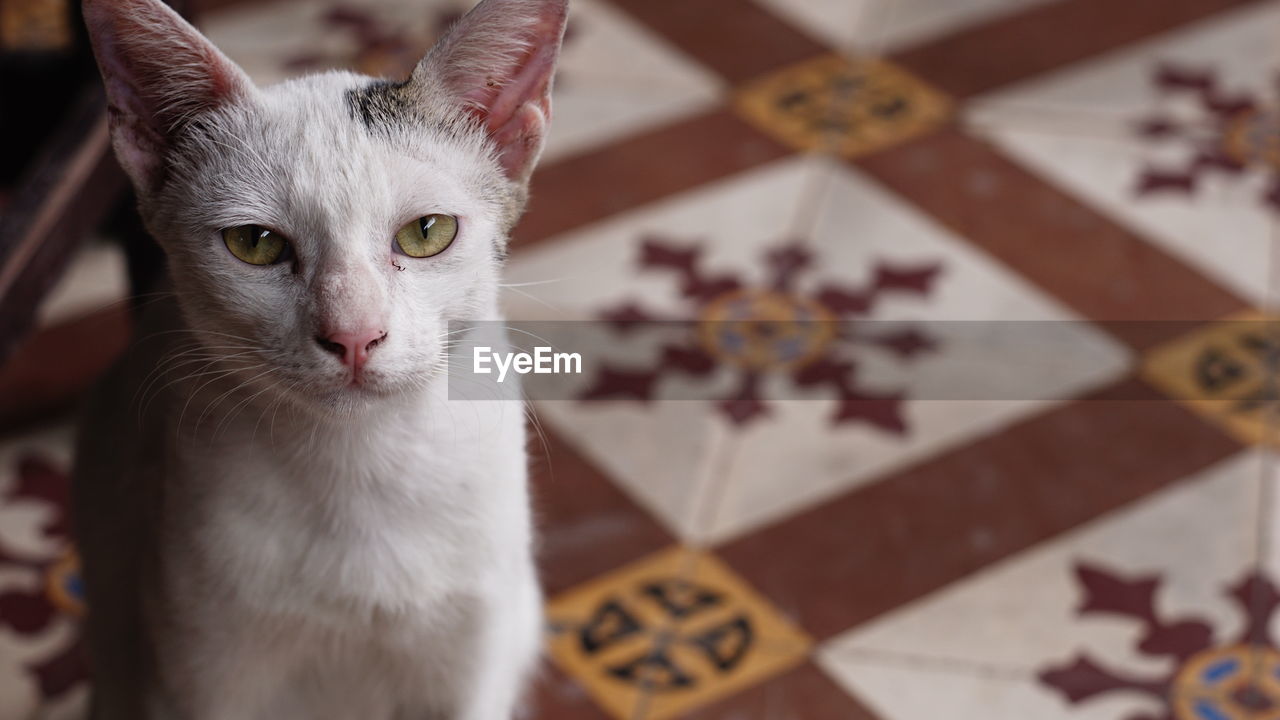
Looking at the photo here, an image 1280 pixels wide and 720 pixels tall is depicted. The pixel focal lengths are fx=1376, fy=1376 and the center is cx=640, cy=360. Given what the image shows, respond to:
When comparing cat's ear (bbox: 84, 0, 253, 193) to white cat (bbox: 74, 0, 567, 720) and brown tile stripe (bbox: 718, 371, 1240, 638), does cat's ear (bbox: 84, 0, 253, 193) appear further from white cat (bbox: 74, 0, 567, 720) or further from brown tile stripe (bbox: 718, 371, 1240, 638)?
brown tile stripe (bbox: 718, 371, 1240, 638)

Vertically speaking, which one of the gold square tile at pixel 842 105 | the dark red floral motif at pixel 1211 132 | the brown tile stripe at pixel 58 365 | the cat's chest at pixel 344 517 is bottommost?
the brown tile stripe at pixel 58 365

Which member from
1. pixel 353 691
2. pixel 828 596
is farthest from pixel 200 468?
pixel 828 596

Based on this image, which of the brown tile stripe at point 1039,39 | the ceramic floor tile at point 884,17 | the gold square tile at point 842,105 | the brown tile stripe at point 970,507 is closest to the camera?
the brown tile stripe at point 970,507

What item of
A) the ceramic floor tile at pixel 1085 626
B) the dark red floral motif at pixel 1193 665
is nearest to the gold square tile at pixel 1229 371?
the ceramic floor tile at pixel 1085 626

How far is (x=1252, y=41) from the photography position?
2.55m

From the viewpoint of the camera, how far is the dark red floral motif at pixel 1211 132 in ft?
7.32

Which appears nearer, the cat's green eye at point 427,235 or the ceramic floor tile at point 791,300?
the cat's green eye at point 427,235

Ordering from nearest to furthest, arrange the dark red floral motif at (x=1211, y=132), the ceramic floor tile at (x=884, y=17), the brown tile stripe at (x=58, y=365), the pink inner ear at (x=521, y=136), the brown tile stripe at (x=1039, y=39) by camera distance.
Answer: the pink inner ear at (x=521, y=136) → the brown tile stripe at (x=58, y=365) → the dark red floral motif at (x=1211, y=132) → the brown tile stripe at (x=1039, y=39) → the ceramic floor tile at (x=884, y=17)

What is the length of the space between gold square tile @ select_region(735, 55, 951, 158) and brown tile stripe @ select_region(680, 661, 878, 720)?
108 centimetres

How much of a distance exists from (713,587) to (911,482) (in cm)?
31

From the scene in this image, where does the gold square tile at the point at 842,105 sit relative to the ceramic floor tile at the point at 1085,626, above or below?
above

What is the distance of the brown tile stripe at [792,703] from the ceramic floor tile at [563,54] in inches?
43.9

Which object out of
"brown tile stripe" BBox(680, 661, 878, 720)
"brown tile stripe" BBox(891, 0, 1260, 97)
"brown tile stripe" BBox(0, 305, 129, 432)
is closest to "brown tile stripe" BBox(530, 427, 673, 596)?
"brown tile stripe" BBox(680, 661, 878, 720)

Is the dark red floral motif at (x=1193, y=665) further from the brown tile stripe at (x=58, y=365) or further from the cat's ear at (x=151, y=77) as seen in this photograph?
the brown tile stripe at (x=58, y=365)
